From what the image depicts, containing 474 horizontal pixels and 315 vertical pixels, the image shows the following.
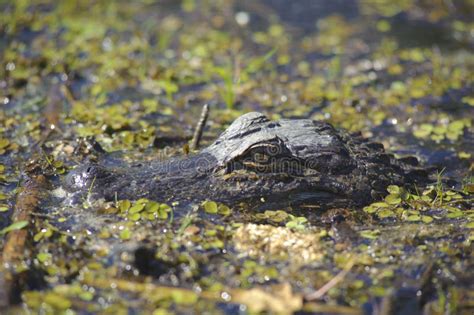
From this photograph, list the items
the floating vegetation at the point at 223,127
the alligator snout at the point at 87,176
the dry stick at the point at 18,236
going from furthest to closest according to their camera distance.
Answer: the alligator snout at the point at 87,176
the floating vegetation at the point at 223,127
the dry stick at the point at 18,236

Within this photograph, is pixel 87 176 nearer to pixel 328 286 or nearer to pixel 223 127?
pixel 328 286

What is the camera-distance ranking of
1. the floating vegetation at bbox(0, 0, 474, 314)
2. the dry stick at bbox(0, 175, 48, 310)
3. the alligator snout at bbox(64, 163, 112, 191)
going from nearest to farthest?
the dry stick at bbox(0, 175, 48, 310), the floating vegetation at bbox(0, 0, 474, 314), the alligator snout at bbox(64, 163, 112, 191)

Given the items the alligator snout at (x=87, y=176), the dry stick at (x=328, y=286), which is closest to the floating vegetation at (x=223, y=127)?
the dry stick at (x=328, y=286)

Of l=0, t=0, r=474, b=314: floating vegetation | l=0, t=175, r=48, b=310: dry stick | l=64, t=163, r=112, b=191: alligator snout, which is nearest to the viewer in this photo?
l=0, t=175, r=48, b=310: dry stick

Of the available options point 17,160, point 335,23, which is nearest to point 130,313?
point 17,160

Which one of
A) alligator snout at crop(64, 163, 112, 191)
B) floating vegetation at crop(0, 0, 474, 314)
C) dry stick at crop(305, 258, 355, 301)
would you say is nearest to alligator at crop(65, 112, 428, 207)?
alligator snout at crop(64, 163, 112, 191)

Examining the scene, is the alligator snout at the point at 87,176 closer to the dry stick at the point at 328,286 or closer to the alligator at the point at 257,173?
the alligator at the point at 257,173

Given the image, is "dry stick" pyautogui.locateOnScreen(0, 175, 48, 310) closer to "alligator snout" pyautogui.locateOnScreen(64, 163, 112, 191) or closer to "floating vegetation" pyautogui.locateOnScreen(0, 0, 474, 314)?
"floating vegetation" pyautogui.locateOnScreen(0, 0, 474, 314)

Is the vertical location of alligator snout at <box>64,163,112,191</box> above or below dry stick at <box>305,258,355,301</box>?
above

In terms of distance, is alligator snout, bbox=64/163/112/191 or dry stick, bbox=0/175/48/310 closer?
dry stick, bbox=0/175/48/310
